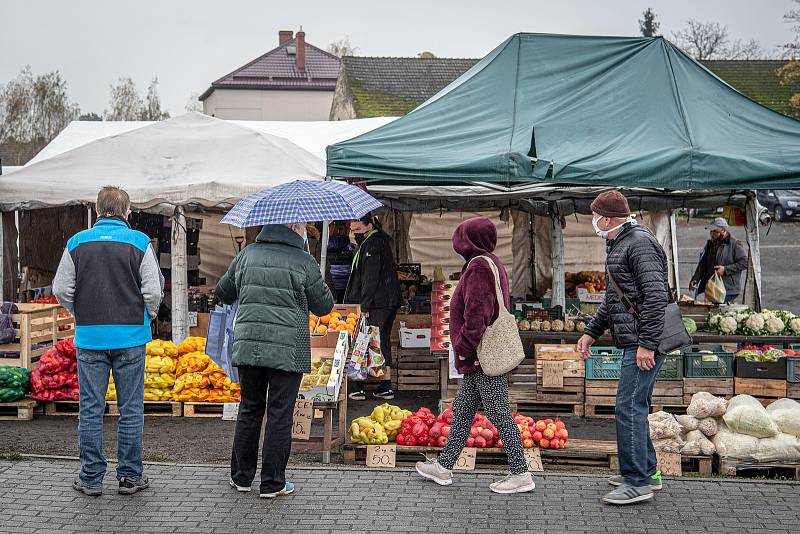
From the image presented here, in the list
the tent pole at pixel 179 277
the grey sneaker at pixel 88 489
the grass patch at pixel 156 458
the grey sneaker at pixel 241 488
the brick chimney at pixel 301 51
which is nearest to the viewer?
the grey sneaker at pixel 88 489

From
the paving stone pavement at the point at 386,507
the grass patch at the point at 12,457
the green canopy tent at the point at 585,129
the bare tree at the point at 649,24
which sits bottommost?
the paving stone pavement at the point at 386,507

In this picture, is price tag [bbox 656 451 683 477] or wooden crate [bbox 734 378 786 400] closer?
price tag [bbox 656 451 683 477]

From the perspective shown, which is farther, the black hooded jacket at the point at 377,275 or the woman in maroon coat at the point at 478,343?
the black hooded jacket at the point at 377,275

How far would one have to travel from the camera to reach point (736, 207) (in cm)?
1162

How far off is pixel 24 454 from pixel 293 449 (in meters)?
2.18

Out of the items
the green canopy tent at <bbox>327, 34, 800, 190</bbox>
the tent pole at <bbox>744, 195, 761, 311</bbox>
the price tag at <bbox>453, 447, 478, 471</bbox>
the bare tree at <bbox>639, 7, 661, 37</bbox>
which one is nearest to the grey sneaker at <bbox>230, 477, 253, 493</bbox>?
the price tag at <bbox>453, 447, 478, 471</bbox>

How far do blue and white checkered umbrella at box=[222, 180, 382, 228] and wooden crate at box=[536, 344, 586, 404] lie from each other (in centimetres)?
316

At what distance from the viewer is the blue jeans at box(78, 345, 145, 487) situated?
610cm

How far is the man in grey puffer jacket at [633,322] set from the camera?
224 inches

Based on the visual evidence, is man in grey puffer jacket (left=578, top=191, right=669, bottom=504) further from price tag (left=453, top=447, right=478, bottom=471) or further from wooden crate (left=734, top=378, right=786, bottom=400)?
wooden crate (left=734, top=378, right=786, bottom=400)

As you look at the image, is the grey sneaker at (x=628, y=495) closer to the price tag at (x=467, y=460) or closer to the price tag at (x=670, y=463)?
the price tag at (x=670, y=463)

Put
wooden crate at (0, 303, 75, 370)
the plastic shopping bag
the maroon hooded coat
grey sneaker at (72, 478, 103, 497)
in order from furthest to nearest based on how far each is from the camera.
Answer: the plastic shopping bag < wooden crate at (0, 303, 75, 370) < grey sneaker at (72, 478, 103, 497) < the maroon hooded coat

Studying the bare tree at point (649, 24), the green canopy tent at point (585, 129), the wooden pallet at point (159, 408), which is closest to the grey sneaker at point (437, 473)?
the green canopy tent at point (585, 129)

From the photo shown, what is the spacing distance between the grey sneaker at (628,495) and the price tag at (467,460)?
1.21 meters
